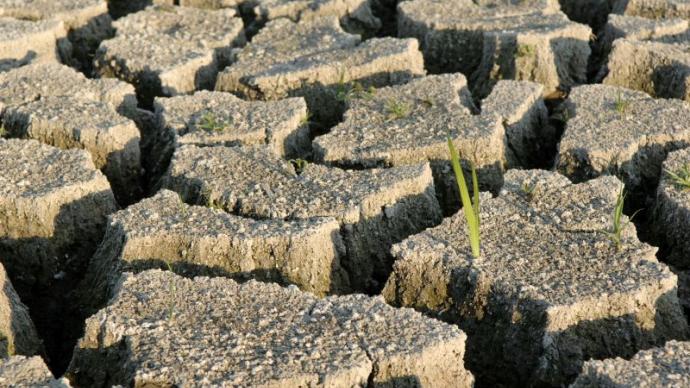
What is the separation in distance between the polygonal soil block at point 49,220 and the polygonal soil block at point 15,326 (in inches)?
14.9

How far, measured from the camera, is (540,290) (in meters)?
3.27

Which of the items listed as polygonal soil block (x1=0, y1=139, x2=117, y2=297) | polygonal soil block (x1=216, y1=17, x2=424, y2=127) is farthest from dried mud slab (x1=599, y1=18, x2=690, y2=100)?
polygonal soil block (x1=0, y1=139, x2=117, y2=297)

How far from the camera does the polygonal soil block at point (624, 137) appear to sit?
416cm

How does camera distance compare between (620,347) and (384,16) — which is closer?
(620,347)

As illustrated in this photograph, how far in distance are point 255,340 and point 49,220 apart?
4.00 ft

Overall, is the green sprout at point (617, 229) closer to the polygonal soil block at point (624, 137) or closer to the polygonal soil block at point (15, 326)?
the polygonal soil block at point (624, 137)

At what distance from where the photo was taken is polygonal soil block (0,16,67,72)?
530 centimetres


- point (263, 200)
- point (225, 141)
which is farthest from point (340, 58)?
point (263, 200)

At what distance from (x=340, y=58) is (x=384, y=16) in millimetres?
1189

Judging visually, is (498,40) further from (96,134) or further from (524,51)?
(96,134)

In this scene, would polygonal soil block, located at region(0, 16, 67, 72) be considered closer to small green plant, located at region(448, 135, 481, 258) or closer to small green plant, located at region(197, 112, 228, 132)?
small green plant, located at region(197, 112, 228, 132)

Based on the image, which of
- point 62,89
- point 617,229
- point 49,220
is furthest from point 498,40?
point 49,220

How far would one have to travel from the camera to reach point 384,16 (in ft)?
20.0

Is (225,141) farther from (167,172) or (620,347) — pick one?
(620,347)
